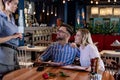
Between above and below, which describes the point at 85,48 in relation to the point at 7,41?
→ below

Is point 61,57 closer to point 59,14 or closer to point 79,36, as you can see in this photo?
point 79,36

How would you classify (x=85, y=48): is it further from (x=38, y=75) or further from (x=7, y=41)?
(x=7, y=41)

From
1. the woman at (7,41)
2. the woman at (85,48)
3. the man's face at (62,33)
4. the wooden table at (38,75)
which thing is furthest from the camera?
the man's face at (62,33)

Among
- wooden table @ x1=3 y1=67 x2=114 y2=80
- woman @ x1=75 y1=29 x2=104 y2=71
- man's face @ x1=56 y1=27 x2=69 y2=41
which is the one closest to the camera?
wooden table @ x1=3 y1=67 x2=114 y2=80

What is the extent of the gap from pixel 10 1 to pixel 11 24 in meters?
0.26

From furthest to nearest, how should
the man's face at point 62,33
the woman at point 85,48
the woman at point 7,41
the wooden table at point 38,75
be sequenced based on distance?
the man's face at point 62,33 < the woman at point 85,48 < the woman at point 7,41 < the wooden table at point 38,75

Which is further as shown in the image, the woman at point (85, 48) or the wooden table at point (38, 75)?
the woman at point (85, 48)

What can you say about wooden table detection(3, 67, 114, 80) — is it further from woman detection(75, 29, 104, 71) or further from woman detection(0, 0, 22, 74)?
woman detection(75, 29, 104, 71)

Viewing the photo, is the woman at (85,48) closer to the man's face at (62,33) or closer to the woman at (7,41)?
the man's face at (62,33)

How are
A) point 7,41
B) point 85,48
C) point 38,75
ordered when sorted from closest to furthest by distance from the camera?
point 38,75 → point 7,41 → point 85,48


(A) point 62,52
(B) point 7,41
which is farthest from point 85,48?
(B) point 7,41

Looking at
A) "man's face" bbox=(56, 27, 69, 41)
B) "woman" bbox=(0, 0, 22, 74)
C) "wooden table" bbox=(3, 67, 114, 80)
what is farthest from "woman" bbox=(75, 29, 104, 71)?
"woman" bbox=(0, 0, 22, 74)

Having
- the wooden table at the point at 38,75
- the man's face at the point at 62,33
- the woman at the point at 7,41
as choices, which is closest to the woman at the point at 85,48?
the man's face at the point at 62,33

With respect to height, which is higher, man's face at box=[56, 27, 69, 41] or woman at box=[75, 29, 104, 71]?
man's face at box=[56, 27, 69, 41]
